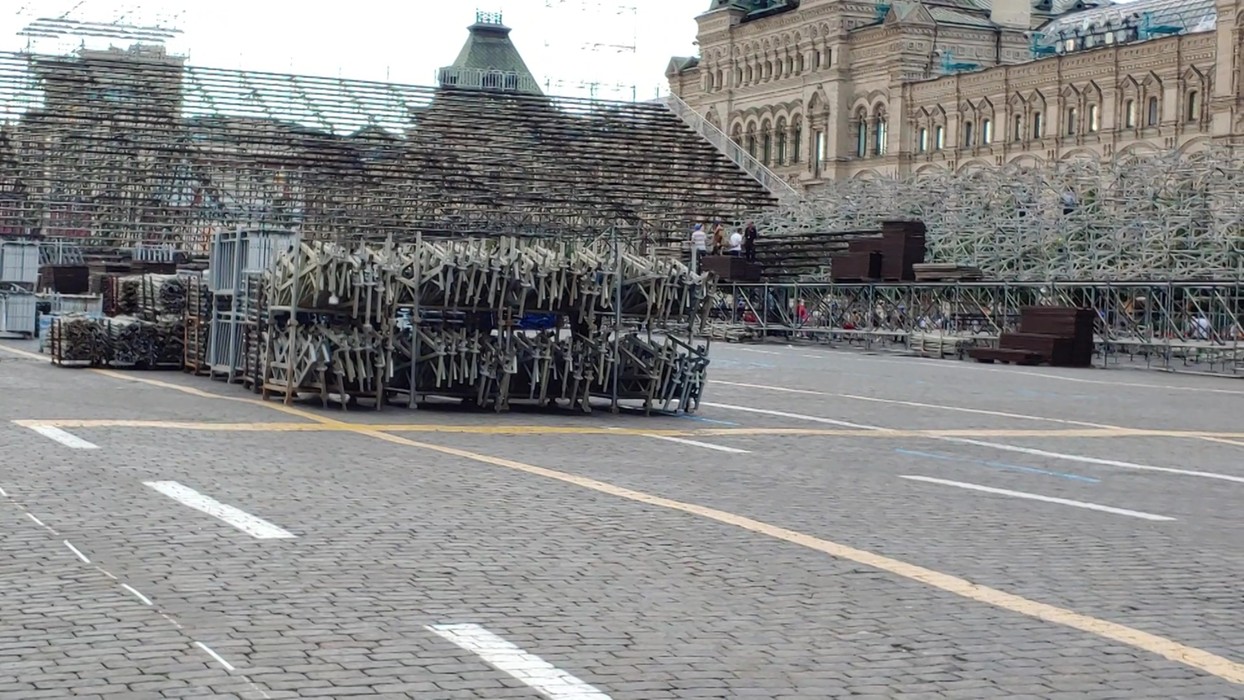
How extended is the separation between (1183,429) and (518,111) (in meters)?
60.8

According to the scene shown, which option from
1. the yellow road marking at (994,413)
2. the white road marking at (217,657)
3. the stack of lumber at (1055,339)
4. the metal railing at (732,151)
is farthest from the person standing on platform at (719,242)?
the white road marking at (217,657)

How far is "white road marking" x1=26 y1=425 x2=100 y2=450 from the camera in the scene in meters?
15.6

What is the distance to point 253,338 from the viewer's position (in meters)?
24.2

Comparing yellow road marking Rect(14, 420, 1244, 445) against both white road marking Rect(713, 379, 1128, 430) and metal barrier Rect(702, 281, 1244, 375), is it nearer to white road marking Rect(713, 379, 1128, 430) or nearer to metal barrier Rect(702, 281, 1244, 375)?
white road marking Rect(713, 379, 1128, 430)

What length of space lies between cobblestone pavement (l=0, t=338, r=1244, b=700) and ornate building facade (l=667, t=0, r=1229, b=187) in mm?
61891

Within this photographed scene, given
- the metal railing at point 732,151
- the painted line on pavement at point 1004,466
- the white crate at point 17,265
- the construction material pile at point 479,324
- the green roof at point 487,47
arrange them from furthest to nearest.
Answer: the green roof at point 487,47 → the metal railing at point 732,151 → the white crate at point 17,265 → the construction material pile at point 479,324 → the painted line on pavement at point 1004,466

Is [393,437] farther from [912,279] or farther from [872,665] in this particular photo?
[912,279]

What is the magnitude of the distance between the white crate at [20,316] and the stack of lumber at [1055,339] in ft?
76.4

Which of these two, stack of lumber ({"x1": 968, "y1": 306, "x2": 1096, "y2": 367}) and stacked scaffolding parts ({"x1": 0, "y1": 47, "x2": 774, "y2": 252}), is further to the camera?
stacked scaffolding parts ({"x1": 0, "y1": 47, "x2": 774, "y2": 252})

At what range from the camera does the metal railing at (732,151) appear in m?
79.9

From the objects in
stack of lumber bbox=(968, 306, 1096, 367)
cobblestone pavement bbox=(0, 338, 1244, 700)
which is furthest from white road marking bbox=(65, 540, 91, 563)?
stack of lumber bbox=(968, 306, 1096, 367)

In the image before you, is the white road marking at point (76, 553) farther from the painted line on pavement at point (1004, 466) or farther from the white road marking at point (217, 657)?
the painted line on pavement at point (1004, 466)

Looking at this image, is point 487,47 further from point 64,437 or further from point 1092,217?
point 64,437

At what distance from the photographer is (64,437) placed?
53.6ft
